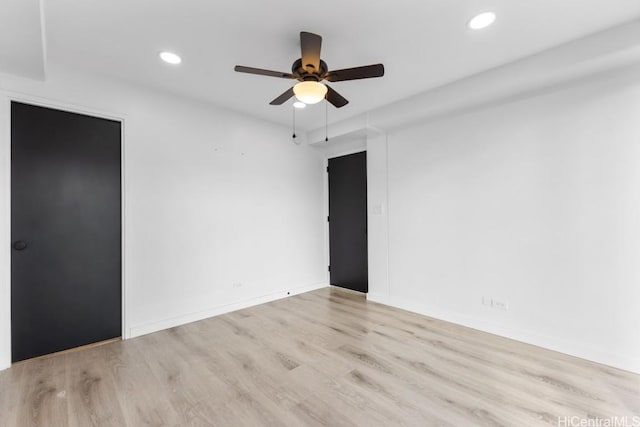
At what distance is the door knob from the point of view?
2.48 m

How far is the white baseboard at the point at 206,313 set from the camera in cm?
308

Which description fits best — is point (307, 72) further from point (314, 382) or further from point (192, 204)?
point (314, 382)

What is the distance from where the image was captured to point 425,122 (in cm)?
361

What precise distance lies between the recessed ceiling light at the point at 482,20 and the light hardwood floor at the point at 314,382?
2.72 meters

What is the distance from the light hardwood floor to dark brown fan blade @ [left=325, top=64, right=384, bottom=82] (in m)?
2.34

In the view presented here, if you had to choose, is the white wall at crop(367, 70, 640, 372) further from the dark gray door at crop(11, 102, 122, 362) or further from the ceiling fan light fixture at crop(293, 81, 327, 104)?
the dark gray door at crop(11, 102, 122, 362)

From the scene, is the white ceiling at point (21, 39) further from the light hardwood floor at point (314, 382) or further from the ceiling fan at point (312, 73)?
the light hardwood floor at point (314, 382)

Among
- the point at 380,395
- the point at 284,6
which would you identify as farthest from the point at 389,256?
the point at 284,6

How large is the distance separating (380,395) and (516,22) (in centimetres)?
292

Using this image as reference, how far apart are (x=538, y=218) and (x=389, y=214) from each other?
1.73m

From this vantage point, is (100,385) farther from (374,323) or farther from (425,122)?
(425,122)

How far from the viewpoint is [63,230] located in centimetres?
271

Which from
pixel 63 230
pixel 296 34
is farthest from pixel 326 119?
pixel 63 230

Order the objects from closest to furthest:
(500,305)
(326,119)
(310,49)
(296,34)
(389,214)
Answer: (310,49), (296,34), (500,305), (389,214), (326,119)
